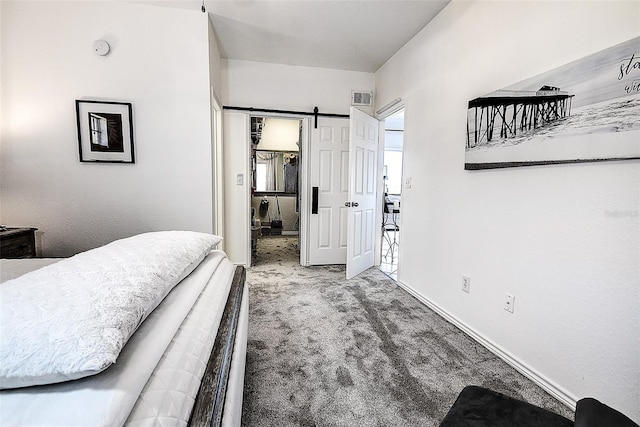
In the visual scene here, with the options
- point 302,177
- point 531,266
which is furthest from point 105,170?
point 531,266

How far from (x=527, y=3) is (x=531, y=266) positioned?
154cm

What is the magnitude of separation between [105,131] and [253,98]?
1.70 m

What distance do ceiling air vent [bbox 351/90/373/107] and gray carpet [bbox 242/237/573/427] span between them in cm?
251

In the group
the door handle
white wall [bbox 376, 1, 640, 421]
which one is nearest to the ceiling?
white wall [bbox 376, 1, 640, 421]

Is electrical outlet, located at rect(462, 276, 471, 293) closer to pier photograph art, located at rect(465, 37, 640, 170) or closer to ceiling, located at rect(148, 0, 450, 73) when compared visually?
pier photograph art, located at rect(465, 37, 640, 170)

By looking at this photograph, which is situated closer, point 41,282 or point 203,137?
point 41,282

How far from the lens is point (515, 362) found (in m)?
1.80

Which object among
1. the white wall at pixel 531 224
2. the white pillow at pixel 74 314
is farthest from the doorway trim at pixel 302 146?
the white pillow at pixel 74 314

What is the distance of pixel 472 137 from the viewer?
2131 mm

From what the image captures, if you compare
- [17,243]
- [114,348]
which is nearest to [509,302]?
[114,348]

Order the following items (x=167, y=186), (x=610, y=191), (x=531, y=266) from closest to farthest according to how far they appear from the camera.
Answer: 1. (x=610, y=191)
2. (x=531, y=266)
3. (x=167, y=186)

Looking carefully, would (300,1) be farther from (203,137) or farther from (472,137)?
(472,137)

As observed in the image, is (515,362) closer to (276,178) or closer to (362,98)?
(362,98)

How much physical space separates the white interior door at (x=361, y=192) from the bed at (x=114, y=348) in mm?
2488
